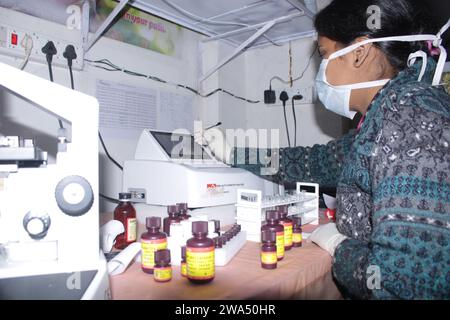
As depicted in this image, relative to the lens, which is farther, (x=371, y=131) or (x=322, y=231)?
(x=322, y=231)

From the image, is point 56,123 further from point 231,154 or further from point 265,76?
point 265,76

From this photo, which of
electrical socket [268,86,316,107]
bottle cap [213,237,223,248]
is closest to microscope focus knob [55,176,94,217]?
bottle cap [213,237,223,248]

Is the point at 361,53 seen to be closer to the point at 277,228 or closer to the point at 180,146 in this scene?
the point at 277,228

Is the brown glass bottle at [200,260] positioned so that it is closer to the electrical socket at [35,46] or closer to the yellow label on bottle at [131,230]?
the yellow label on bottle at [131,230]

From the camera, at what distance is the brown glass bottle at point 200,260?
26.4 inches

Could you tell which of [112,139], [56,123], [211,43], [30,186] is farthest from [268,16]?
[30,186]

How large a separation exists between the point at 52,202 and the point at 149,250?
231 mm

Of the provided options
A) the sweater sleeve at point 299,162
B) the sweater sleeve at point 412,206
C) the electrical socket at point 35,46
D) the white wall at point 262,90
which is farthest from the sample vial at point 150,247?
the white wall at point 262,90

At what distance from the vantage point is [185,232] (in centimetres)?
83

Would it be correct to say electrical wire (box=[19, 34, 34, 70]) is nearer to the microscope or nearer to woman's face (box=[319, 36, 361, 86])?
the microscope

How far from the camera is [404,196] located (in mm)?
655

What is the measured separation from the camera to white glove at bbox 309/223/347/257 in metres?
0.91

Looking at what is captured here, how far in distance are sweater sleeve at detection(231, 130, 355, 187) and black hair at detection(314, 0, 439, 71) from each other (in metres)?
0.45
